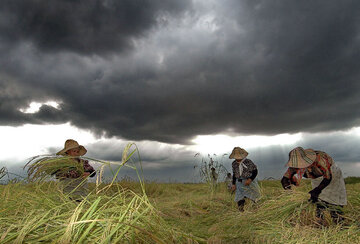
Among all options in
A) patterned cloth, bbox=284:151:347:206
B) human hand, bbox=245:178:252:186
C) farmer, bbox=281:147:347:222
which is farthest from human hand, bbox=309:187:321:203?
human hand, bbox=245:178:252:186

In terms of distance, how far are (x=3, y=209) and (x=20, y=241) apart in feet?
2.93

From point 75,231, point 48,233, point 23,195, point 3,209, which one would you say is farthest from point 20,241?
point 23,195

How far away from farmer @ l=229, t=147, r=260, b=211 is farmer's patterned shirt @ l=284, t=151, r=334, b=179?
199 cm

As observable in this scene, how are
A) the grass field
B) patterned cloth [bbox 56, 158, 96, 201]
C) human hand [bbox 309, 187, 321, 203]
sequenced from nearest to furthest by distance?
the grass field
patterned cloth [bbox 56, 158, 96, 201]
human hand [bbox 309, 187, 321, 203]

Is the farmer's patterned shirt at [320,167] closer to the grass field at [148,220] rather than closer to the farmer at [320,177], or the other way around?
the farmer at [320,177]

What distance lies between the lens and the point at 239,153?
23.1 feet

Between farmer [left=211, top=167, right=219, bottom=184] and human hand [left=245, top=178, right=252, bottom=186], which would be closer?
human hand [left=245, top=178, right=252, bottom=186]

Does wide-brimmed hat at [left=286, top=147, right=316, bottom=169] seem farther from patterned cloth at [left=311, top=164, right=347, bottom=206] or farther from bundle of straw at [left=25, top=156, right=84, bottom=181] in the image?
bundle of straw at [left=25, top=156, right=84, bottom=181]

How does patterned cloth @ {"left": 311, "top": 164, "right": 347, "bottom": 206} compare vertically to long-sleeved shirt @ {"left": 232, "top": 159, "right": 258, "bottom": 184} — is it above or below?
below

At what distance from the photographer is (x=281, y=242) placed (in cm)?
406

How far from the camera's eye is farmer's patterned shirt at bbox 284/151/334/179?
4.77 metres

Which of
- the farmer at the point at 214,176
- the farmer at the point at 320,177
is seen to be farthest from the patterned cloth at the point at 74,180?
the farmer at the point at 214,176

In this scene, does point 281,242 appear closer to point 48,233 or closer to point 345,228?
point 345,228

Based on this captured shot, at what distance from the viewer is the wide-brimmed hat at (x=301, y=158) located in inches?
183
